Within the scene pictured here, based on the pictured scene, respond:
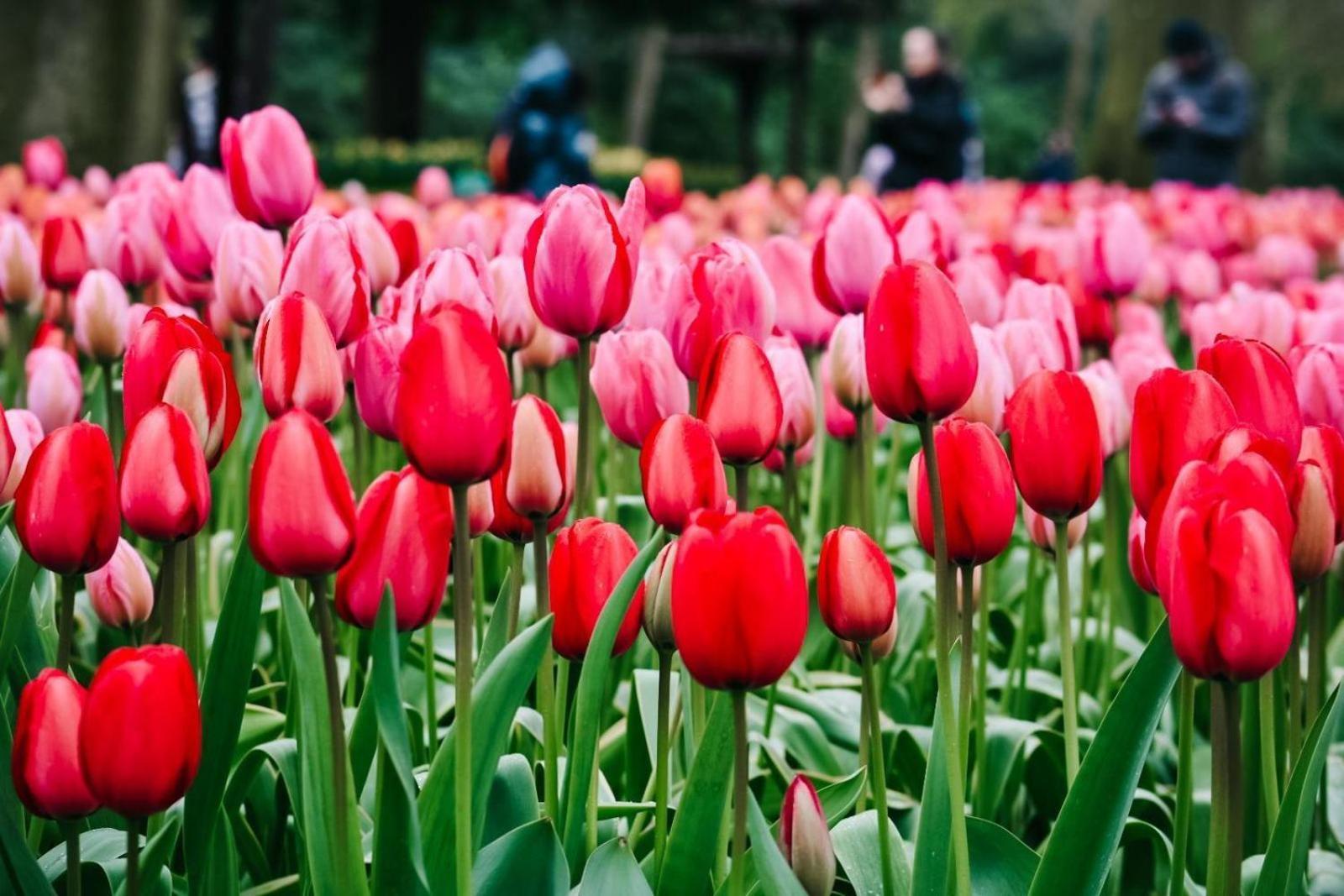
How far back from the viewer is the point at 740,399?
1312 mm

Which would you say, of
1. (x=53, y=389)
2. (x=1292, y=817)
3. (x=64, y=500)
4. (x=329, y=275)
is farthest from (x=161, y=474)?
(x=53, y=389)

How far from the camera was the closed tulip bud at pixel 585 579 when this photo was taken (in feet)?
4.17

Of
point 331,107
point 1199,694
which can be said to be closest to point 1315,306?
point 1199,694

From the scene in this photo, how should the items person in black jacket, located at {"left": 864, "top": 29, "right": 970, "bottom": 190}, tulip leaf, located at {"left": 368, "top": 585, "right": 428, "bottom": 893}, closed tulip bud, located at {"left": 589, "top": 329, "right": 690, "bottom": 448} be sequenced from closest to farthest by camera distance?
tulip leaf, located at {"left": 368, "top": 585, "right": 428, "bottom": 893} < closed tulip bud, located at {"left": 589, "top": 329, "right": 690, "bottom": 448} < person in black jacket, located at {"left": 864, "top": 29, "right": 970, "bottom": 190}

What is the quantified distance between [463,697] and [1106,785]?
464 mm

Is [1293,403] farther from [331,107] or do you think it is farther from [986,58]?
[986,58]

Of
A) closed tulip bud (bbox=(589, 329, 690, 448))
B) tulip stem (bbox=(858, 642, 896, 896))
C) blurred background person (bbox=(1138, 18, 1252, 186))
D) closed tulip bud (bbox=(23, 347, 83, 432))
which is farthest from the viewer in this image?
blurred background person (bbox=(1138, 18, 1252, 186))

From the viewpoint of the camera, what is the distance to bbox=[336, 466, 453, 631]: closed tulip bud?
3.65ft

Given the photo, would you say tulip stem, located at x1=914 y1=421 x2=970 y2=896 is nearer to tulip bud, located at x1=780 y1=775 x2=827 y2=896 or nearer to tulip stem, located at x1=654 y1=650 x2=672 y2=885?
tulip bud, located at x1=780 y1=775 x2=827 y2=896

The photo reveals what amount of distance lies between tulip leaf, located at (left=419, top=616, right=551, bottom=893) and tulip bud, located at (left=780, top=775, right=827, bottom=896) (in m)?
0.21

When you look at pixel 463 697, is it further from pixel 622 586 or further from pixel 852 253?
pixel 852 253

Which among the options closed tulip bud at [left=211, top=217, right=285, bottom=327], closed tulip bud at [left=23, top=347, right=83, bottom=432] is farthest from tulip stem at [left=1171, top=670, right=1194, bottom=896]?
closed tulip bud at [left=23, top=347, right=83, bottom=432]

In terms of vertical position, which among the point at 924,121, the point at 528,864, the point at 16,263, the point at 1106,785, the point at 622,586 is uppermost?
the point at 924,121

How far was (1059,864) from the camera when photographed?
110 cm
